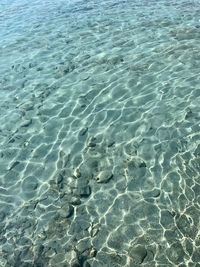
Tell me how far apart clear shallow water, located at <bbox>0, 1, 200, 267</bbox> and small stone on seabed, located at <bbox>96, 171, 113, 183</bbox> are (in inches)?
1.3

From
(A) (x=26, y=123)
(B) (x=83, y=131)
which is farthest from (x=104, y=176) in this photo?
(A) (x=26, y=123)

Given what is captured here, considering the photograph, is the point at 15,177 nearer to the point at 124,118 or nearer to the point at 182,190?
the point at 124,118

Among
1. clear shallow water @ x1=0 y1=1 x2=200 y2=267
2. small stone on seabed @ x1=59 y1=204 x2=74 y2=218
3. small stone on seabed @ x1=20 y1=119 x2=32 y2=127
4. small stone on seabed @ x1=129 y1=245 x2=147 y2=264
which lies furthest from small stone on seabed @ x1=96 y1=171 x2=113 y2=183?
small stone on seabed @ x1=20 y1=119 x2=32 y2=127

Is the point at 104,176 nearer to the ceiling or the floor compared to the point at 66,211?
nearer to the ceiling

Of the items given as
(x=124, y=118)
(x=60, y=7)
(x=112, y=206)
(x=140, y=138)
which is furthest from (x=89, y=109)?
(x=60, y=7)

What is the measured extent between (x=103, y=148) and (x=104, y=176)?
1.50m

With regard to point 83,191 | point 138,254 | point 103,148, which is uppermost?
point 103,148

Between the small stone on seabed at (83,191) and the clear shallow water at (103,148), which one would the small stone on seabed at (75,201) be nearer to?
the clear shallow water at (103,148)

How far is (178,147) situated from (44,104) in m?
6.68

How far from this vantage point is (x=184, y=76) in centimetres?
1670

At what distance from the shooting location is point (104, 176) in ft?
39.8

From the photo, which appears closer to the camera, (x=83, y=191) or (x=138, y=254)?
(x=138, y=254)

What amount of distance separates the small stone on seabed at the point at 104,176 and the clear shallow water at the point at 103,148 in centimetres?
3

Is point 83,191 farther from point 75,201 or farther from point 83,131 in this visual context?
point 83,131
